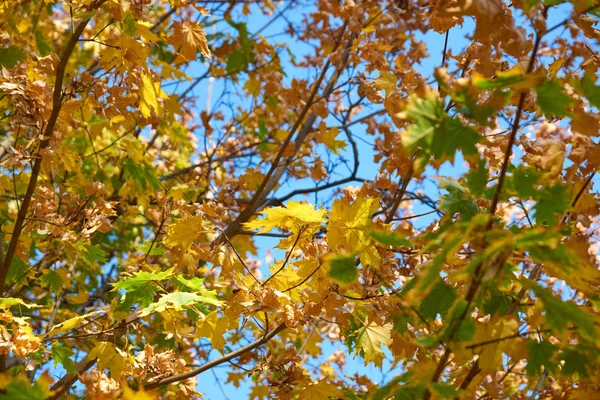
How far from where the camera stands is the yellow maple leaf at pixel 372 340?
265 centimetres

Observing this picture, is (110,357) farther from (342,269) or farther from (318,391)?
(342,269)

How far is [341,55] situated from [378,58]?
0.38 metres

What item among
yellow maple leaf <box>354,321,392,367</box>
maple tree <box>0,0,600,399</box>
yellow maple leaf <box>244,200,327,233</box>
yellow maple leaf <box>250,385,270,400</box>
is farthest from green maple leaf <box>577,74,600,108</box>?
yellow maple leaf <box>250,385,270,400</box>

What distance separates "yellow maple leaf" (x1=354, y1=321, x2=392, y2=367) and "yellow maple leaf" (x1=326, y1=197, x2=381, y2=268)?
0.43 meters

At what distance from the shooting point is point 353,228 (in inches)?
95.3

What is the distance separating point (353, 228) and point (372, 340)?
1.90 ft

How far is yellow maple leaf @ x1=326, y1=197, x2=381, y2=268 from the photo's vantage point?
2383 mm

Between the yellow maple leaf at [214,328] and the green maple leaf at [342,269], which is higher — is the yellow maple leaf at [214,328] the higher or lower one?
the higher one

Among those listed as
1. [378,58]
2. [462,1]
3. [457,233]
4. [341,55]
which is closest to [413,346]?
[457,233]

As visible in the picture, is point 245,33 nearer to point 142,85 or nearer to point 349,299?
point 142,85

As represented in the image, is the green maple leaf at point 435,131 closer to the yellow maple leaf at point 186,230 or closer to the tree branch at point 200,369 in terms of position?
the tree branch at point 200,369

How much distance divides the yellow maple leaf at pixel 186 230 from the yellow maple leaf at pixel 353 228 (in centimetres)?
73

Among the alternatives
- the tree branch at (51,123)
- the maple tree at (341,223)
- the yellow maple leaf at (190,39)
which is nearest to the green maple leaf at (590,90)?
the maple tree at (341,223)

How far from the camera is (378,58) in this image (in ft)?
13.3
